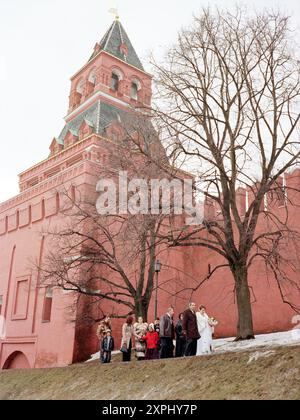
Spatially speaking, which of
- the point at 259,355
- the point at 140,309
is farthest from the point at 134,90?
the point at 259,355

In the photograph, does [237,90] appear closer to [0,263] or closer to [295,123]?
[295,123]

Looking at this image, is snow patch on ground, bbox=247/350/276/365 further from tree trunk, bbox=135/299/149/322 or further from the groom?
tree trunk, bbox=135/299/149/322

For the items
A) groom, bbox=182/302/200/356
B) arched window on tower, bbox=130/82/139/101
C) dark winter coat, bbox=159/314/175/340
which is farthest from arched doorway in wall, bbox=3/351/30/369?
arched window on tower, bbox=130/82/139/101

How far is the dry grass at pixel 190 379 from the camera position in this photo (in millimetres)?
7398

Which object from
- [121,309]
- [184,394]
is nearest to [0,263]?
[121,309]

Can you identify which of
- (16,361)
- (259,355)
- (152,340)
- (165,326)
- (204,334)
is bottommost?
(16,361)

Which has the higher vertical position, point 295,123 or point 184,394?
point 295,123

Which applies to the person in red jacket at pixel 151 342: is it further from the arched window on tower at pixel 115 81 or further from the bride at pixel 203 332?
the arched window on tower at pixel 115 81

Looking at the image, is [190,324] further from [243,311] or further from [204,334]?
[243,311]

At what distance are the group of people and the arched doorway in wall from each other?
29.3 ft

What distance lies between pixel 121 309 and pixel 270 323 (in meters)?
6.04

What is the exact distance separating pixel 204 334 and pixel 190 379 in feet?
9.36

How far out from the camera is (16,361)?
21.6m
